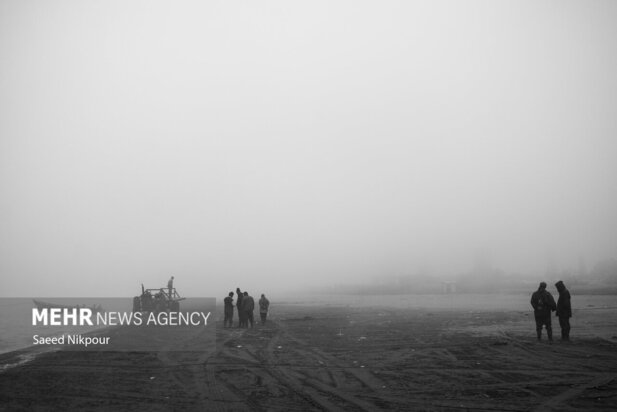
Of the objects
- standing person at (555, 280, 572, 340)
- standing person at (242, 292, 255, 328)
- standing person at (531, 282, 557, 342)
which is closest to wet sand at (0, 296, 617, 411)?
standing person at (555, 280, 572, 340)

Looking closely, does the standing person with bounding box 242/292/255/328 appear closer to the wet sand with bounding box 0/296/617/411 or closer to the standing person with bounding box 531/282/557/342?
the wet sand with bounding box 0/296/617/411

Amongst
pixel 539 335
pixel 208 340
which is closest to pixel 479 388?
pixel 539 335

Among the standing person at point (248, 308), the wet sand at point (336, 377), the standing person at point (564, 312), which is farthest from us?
the standing person at point (248, 308)

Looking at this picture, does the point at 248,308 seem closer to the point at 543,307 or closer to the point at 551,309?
the point at 543,307

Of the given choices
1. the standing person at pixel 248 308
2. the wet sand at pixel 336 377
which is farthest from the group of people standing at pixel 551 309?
the standing person at pixel 248 308

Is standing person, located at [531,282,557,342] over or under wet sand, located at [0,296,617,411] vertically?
over

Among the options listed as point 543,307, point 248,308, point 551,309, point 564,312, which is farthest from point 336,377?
point 248,308

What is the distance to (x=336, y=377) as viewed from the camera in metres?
11.0

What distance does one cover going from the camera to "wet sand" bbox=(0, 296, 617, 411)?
28.2ft

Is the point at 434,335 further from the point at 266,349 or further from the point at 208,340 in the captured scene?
the point at 208,340

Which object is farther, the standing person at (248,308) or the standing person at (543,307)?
the standing person at (248,308)

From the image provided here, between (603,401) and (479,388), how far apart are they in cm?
230

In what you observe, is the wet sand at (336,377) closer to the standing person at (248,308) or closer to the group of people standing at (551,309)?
the group of people standing at (551,309)

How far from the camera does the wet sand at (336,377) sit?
861 centimetres
